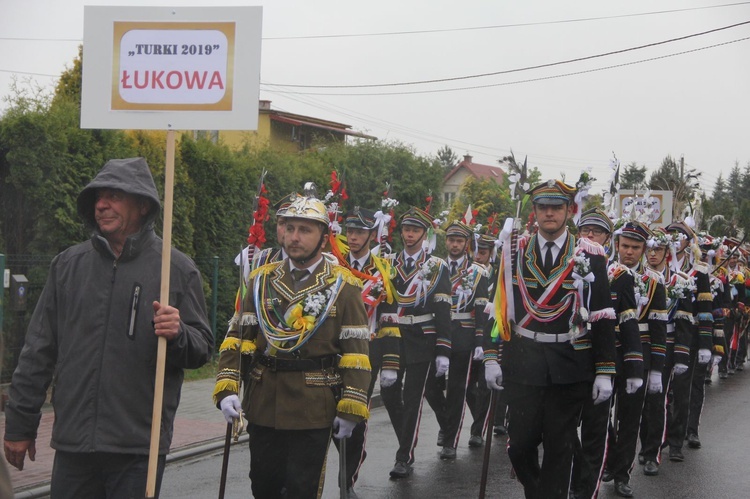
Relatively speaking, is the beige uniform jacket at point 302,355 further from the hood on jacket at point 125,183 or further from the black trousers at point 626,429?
the black trousers at point 626,429

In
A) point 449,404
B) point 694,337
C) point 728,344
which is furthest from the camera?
point 728,344

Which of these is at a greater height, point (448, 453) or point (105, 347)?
point (105, 347)

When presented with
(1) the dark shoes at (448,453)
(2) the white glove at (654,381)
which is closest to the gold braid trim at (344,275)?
(2) the white glove at (654,381)

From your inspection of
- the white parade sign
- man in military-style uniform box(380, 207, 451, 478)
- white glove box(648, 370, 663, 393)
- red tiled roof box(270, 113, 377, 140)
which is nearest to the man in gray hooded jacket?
the white parade sign

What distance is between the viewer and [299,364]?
226 inches

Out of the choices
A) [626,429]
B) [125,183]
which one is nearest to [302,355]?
[125,183]

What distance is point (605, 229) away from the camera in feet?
29.2

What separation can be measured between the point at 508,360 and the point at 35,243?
793 cm

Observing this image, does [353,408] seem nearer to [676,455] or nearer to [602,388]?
[602,388]

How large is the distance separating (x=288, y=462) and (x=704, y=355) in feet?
22.0

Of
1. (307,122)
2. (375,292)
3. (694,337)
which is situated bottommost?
(694,337)

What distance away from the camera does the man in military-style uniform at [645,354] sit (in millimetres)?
8789

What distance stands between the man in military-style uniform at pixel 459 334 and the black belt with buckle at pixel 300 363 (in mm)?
4595

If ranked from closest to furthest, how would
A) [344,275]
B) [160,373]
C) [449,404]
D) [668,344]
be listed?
1. [160,373]
2. [344,275]
3. [668,344]
4. [449,404]
